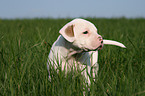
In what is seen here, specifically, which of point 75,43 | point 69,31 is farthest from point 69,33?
point 75,43

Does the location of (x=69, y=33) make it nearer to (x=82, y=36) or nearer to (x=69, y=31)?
(x=69, y=31)

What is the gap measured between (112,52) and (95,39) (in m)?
1.34

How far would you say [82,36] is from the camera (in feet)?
7.03

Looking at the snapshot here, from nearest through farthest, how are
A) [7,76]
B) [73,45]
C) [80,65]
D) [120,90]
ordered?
[120,90]
[7,76]
[73,45]
[80,65]

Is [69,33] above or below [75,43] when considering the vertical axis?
above

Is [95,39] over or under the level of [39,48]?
over

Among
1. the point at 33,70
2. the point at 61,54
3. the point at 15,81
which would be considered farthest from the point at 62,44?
the point at 15,81

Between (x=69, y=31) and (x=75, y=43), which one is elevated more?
(x=69, y=31)

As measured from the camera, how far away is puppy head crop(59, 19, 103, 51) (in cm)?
212

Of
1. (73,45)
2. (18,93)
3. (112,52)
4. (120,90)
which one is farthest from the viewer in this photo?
(112,52)

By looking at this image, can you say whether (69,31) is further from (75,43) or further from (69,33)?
(75,43)

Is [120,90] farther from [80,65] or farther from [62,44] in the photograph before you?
[62,44]

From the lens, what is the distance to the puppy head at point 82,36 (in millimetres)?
2123

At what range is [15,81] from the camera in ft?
6.20
